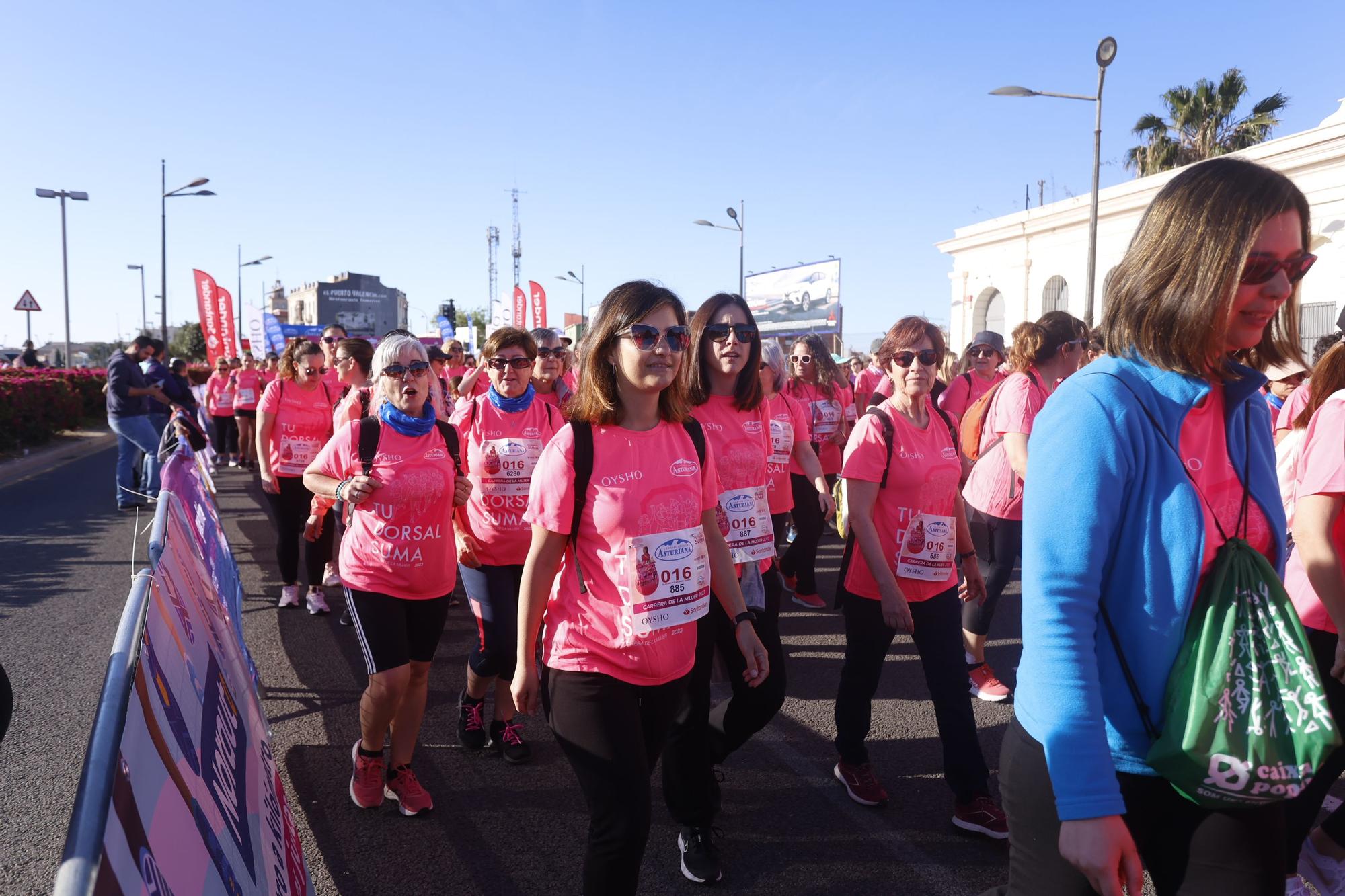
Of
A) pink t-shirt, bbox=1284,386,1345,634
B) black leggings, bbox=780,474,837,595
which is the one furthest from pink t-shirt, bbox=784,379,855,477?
pink t-shirt, bbox=1284,386,1345,634

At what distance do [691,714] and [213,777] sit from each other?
155 cm

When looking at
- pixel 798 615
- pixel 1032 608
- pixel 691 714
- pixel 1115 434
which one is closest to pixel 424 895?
pixel 691 714

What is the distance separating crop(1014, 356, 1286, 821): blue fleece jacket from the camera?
151 cm

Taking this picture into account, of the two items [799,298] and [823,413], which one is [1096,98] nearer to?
[823,413]

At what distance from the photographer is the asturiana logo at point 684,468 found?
270 centimetres

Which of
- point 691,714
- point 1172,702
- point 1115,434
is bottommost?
point 691,714

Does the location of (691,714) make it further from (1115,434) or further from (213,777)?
(1115,434)

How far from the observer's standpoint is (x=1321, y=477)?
2613mm

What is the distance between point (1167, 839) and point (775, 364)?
4.44 meters

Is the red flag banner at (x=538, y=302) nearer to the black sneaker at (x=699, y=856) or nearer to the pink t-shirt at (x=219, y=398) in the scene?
the pink t-shirt at (x=219, y=398)

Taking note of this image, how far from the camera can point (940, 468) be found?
12.4 feet

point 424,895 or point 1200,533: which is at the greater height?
point 1200,533

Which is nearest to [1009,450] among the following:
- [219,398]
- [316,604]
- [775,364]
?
[775,364]

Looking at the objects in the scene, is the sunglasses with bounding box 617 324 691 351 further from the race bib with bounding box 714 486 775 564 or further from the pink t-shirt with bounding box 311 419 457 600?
the pink t-shirt with bounding box 311 419 457 600
